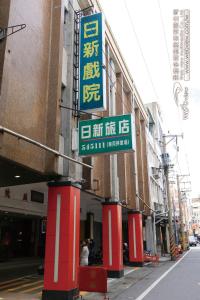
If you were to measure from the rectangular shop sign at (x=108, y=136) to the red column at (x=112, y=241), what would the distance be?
6396 mm

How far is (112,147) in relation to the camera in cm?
1148

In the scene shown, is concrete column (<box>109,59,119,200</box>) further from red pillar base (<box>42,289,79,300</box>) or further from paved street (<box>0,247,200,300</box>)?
red pillar base (<box>42,289,79,300</box>)

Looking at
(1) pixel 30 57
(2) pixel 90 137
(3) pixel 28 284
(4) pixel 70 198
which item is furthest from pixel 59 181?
(3) pixel 28 284

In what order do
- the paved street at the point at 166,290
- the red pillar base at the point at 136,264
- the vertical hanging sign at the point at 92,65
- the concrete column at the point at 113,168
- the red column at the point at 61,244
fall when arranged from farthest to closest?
the red pillar base at the point at 136,264, the concrete column at the point at 113,168, the vertical hanging sign at the point at 92,65, the paved street at the point at 166,290, the red column at the point at 61,244

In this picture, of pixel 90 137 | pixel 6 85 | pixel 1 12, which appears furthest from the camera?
pixel 90 137

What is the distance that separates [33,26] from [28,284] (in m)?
10.2

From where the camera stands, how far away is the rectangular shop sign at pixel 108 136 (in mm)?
11438

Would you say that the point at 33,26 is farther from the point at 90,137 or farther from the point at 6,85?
the point at 90,137

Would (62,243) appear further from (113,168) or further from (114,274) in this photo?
(113,168)

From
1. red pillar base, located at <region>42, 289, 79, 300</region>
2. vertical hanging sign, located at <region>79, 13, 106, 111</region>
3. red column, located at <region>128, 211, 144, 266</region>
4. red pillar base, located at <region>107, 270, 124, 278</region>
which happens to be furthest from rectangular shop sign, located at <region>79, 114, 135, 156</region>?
red column, located at <region>128, 211, 144, 266</region>

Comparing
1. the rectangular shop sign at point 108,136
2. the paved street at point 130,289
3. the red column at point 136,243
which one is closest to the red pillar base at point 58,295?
the paved street at point 130,289

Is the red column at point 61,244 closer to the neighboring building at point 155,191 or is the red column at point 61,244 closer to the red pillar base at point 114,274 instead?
the red pillar base at point 114,274

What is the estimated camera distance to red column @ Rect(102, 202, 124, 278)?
55.4ft

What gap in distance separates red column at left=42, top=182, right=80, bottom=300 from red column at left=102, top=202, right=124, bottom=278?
585 cm
